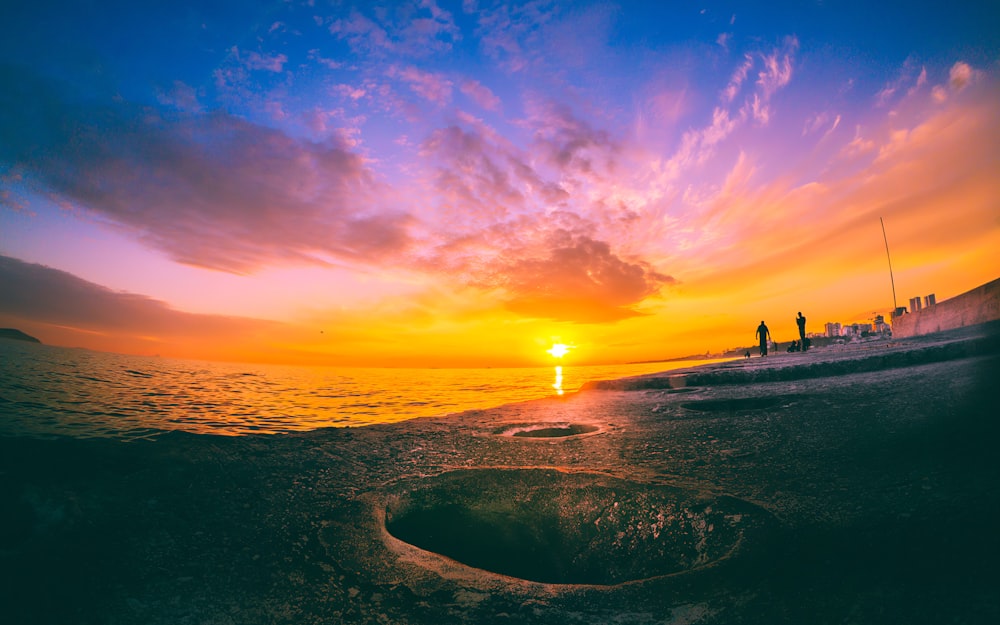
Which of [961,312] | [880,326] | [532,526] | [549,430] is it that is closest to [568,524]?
[532,526]

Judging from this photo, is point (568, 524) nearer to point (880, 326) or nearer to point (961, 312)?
point (961, 312)

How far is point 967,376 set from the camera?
606 centimetres

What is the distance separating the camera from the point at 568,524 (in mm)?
3586

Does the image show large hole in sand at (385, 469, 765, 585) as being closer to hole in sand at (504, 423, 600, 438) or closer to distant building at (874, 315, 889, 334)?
hole in sand at (504, 423, 600, 438)

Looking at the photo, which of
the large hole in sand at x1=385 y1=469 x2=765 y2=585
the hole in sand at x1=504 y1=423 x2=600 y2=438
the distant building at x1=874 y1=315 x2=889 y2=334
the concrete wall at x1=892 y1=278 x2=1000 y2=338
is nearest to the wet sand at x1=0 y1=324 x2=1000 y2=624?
the large hole in sand at x1=385 y1=469 x2=765 y2=585

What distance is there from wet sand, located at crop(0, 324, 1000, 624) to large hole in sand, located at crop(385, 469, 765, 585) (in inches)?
0.7

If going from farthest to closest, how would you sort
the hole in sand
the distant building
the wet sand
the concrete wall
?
the distant building, the concrete wall, the hole in sand, the wet sand

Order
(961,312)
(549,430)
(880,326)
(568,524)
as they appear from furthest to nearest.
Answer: (880,326) → (961,312) → (549,430) → (568,524)

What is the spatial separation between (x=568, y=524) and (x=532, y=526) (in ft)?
1.09

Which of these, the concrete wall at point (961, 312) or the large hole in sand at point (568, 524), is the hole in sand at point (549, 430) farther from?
the concrete wall at point (961, 312)

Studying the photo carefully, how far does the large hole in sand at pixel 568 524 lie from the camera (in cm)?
308

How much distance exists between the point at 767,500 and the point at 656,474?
1132 millimetres

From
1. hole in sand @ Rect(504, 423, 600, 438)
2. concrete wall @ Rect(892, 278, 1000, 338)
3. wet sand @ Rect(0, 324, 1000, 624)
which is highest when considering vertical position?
concrete wall @ Rect(892, 278, 1000, 338)

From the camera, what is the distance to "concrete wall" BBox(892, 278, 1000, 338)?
15.5 metres
